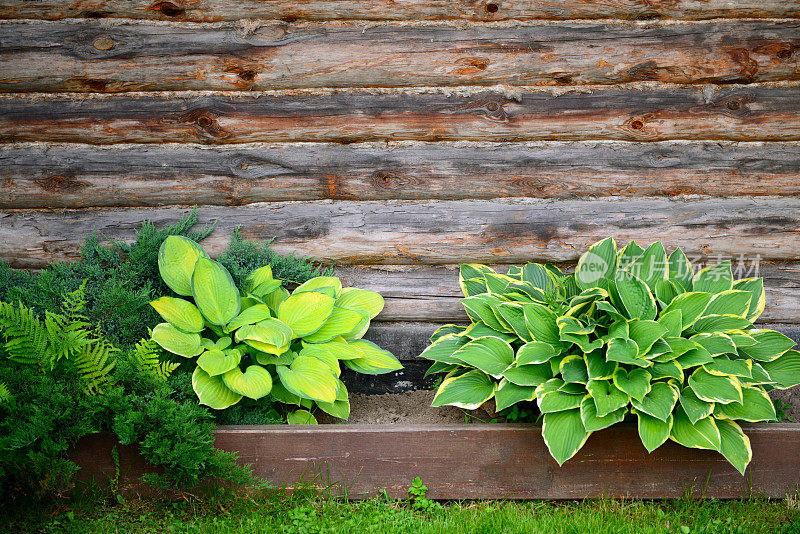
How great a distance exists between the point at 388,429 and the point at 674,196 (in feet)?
6.23

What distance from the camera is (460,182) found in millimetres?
2875

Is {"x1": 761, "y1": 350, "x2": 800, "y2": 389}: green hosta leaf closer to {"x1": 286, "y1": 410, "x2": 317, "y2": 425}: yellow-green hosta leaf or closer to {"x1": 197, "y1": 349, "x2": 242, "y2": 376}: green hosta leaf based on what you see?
{"x1": 286, "y1": 410, "x2": 317, "y2": 425}: yellow-green hosta leaf

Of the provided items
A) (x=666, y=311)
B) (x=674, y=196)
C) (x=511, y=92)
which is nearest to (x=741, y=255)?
(x=674, y=196)

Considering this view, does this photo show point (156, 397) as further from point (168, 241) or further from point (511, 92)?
point (511, 92)

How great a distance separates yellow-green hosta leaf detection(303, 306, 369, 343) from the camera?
2.61 metres

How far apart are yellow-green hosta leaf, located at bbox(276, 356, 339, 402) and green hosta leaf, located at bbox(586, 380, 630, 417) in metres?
1.08

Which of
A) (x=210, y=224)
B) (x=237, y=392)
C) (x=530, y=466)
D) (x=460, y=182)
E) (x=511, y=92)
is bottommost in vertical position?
(x=530, y=466)

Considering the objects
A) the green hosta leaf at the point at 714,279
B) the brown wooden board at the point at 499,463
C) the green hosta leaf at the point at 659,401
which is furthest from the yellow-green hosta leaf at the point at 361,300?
the green hosta leaf at the point at 714,279

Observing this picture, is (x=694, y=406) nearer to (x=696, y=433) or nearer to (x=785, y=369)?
(x=696, y=433)

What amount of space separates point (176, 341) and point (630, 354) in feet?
6.34

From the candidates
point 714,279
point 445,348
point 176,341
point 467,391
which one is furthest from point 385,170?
point 714,279

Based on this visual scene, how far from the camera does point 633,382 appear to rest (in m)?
2.27

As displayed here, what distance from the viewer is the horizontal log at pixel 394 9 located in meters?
2.72

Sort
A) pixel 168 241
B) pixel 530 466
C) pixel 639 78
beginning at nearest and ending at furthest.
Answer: pixel 530 466, pixel 168 241, pixel 639 78
